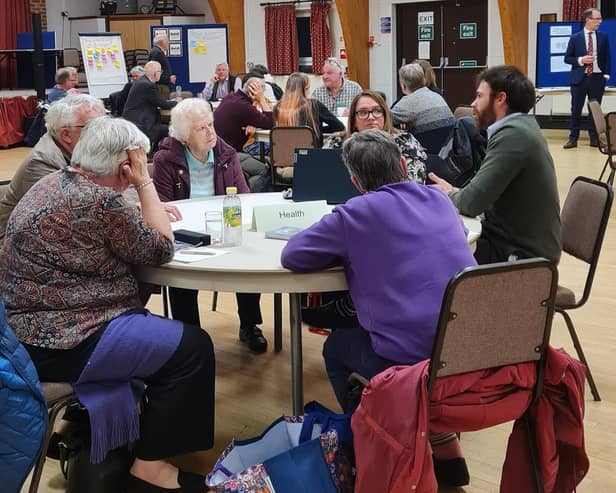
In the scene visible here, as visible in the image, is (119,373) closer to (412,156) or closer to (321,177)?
(321,177)

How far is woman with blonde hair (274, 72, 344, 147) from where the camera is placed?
6.05 m

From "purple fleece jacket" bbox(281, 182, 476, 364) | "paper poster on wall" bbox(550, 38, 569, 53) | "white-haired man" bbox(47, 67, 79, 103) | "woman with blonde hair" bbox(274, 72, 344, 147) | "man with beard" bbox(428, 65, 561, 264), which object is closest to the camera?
"purple fleece jacket" bbox(281, 182, 476, 364)

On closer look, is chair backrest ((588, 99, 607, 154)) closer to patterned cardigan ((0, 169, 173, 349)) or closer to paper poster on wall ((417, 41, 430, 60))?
patterned cardigan ((0, 169, 173, 349))

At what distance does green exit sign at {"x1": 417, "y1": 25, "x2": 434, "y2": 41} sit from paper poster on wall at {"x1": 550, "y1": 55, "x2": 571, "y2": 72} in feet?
9.27

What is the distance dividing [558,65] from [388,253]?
34.2ft

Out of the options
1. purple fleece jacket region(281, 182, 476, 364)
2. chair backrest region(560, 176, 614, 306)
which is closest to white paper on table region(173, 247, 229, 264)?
purple fleece jacket region(281, 182, 476, 364)

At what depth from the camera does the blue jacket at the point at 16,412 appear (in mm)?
2039

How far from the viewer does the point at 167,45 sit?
1150 centimetres

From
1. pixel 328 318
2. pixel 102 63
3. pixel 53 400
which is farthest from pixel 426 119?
pixel 102 63

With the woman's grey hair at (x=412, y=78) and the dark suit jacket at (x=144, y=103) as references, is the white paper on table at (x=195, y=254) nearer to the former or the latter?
the woman's grey hair at (x=412, y=78)

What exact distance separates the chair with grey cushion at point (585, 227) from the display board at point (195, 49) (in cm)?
951

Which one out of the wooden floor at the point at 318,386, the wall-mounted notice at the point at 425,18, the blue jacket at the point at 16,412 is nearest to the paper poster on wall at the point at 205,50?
the wall-mounted notice at the point at 425,18

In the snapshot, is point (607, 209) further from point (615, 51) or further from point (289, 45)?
point (289, 45)

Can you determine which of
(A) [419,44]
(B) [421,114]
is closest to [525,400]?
(B) [421,114]
